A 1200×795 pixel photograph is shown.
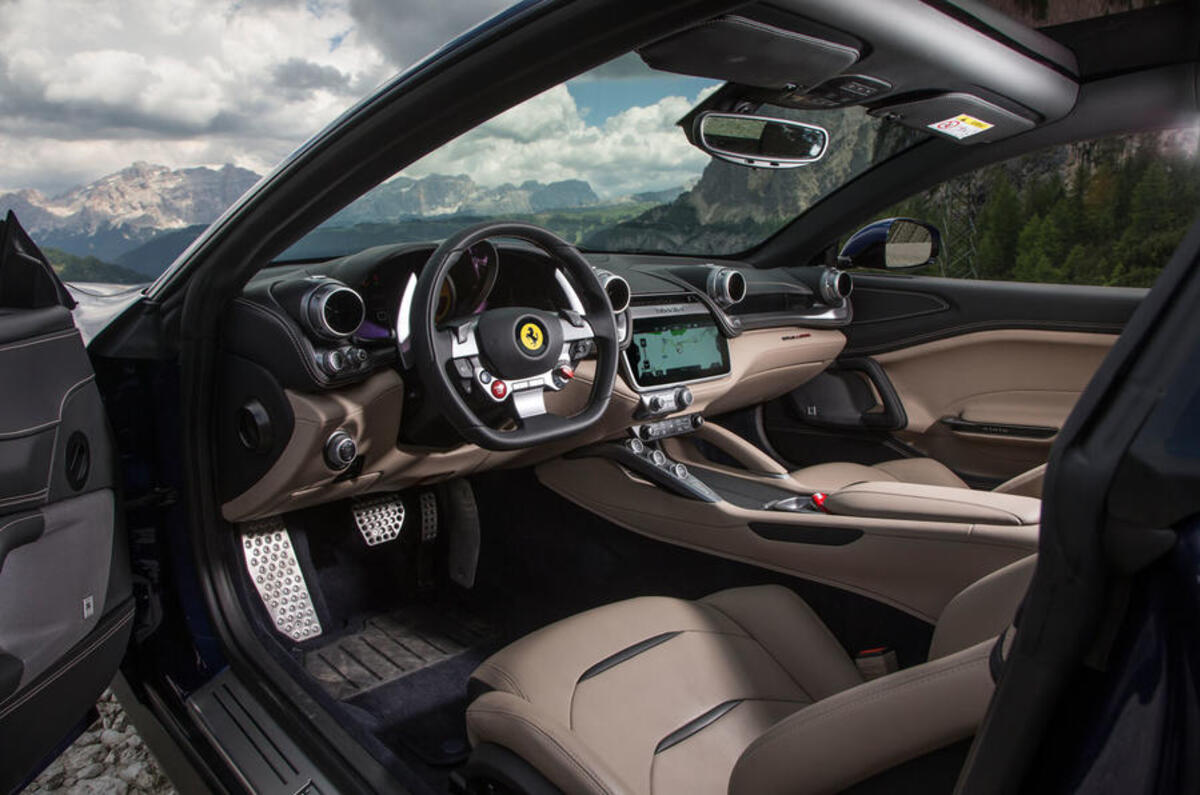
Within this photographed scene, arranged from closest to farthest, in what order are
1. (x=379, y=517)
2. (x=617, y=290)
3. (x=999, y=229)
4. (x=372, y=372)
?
(x=372, y=372)
(x=617, y=290)
(x=379, y=517)
(x=999, y=229)

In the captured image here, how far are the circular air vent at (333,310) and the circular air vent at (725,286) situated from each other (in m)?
1.27

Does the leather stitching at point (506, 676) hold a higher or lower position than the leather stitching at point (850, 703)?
lower

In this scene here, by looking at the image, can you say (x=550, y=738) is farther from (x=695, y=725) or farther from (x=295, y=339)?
(x=295, y=339)

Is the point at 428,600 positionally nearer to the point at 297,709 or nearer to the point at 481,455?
the point at 481,455

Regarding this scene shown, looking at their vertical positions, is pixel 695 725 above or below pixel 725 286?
below

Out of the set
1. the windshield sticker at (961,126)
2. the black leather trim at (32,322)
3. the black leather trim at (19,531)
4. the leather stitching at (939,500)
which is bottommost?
the leather stitching at (939,500)

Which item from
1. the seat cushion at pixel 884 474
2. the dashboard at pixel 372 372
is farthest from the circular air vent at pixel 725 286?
the seat cushion at pixel 884 474

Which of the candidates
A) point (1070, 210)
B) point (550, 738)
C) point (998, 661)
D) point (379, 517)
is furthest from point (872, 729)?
point (1070, 210)

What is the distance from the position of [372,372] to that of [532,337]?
370mm

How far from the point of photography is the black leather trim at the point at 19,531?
Result: 1.24 metres

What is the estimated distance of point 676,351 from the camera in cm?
242

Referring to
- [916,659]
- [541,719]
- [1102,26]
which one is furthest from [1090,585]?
[1102,26]

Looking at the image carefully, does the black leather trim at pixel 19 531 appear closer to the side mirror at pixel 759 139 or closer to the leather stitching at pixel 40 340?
the leather stitching at pixel 40 340

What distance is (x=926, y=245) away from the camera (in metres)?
2.71
